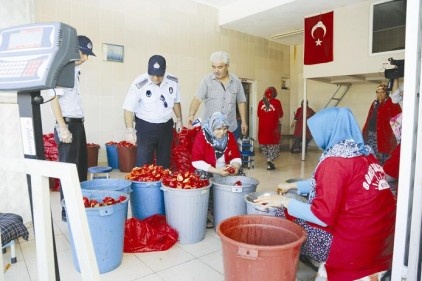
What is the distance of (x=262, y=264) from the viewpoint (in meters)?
1.28

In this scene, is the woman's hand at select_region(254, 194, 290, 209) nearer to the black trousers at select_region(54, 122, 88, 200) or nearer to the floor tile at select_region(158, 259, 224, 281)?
the floor tile at select_region(158, 259, 224, 281)

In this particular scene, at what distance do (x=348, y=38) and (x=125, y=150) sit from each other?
445cm

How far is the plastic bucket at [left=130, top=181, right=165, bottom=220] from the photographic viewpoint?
91.8 inches

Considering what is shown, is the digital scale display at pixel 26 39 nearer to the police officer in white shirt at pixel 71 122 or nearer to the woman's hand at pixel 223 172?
the police officer in white shirt at pixel 71 122

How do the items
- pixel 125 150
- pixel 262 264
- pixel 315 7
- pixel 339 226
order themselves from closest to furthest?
pixel 262 264 → pixel 339 226 → pixel 125 150 → pixel 315 7

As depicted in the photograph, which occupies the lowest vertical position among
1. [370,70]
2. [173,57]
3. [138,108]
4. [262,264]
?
[262,264]

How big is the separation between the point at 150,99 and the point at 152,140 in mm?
370

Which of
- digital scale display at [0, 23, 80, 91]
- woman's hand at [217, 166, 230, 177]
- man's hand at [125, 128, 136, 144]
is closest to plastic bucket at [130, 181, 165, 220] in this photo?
woman's hand at [217, 166, 230, 177]

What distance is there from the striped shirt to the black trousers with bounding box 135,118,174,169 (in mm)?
439

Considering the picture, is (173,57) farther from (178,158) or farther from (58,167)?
(58,167)

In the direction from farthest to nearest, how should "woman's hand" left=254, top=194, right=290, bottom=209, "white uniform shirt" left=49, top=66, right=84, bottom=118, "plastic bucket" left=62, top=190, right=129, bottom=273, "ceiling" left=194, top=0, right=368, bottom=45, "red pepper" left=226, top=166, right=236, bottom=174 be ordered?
"ceiling" left=194, top=0, right=368, bottom=45 → "red pepper" left=226, top=166, right=236, bottom=174 → "white uniform shirt" left=49, top=66, right=84, bottom=118 → "plastic bucket" left=62, top=190, right=129, bottom=273 → "woman's hand" left=254, top=194, right=290, bottom=209

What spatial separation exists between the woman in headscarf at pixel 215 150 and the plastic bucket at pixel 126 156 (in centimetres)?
247

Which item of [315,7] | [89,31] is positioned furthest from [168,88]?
[315,7]

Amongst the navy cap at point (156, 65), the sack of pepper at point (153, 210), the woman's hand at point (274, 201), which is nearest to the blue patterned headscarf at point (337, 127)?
the woman's hand at point (274, 201)
